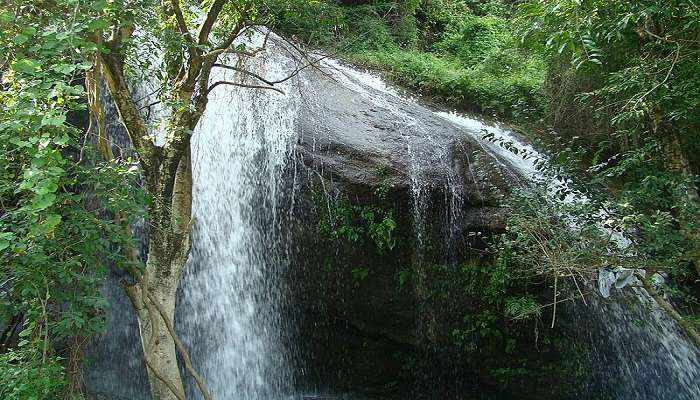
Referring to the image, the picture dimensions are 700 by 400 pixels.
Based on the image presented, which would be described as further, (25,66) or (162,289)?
(162,289)

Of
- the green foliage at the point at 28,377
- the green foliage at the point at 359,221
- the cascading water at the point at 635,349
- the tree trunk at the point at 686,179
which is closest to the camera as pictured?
the green foliage at the point at 28,377

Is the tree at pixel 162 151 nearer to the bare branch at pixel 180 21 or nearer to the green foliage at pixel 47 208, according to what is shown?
the bare branch at pixel 180 21

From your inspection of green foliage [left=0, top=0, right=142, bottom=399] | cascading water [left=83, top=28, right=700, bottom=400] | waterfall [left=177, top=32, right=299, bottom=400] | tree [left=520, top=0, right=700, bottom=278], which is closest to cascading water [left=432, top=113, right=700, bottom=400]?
cascading water [left=83, top=28, right=700, bottom=400]

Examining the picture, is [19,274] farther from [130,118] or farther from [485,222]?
[485,222]

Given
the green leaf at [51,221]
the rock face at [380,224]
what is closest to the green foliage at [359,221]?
the rock face at [380,224]

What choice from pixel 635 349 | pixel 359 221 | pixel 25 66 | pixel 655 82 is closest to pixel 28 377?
pixel 25 66

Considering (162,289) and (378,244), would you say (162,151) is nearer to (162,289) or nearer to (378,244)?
(162,289)

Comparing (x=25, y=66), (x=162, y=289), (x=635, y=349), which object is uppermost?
(x=25, y=66)

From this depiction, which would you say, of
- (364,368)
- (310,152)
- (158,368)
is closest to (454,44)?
(310,152)

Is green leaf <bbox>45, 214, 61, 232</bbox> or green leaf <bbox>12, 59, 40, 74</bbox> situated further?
green leaf <bbox>12, 59, 40, 74</bbox>

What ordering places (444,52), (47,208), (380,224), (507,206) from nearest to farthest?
(47,208)
(507,206)
(380,224)
(444,52)

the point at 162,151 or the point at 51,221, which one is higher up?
the point at 162,151

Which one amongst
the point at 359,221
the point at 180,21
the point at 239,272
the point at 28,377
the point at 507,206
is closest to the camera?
the point at 28,377

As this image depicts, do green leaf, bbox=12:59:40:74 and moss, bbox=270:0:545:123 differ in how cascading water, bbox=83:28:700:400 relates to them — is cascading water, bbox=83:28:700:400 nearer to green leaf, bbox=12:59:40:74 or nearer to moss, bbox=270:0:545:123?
moss, bbox=270:0:545:123
